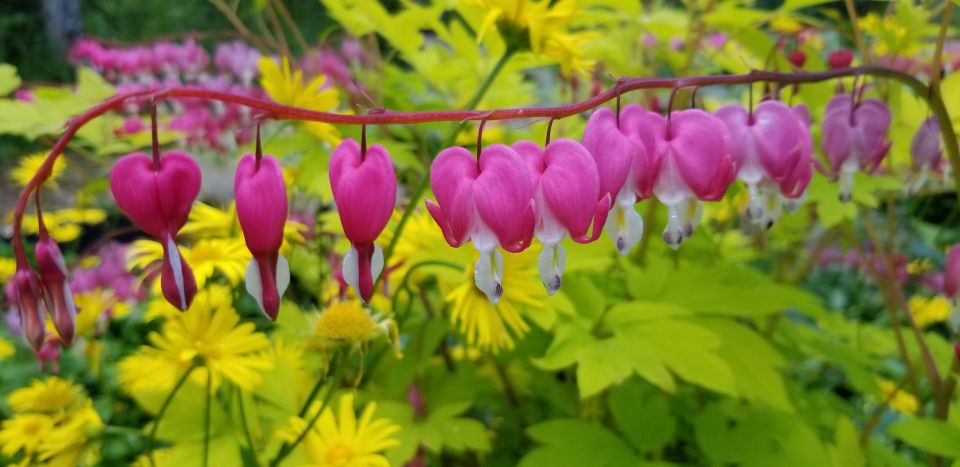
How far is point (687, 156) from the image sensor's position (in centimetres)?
77

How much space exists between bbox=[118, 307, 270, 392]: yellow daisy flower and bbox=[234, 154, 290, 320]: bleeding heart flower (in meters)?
0.37

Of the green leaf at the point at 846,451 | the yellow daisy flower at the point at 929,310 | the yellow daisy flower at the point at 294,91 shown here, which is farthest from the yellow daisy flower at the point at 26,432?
the yellow daisy flower at the point at 929,310

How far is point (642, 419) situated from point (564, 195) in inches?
24.2

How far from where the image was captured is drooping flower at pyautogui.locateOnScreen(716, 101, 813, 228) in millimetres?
834

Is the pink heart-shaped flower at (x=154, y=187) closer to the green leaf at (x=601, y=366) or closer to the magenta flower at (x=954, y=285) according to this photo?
the green leaf at (x=601, y=366)

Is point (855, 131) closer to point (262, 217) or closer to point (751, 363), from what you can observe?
point (751, 363)

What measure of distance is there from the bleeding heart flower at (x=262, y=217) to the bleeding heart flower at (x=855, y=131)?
0.77 m

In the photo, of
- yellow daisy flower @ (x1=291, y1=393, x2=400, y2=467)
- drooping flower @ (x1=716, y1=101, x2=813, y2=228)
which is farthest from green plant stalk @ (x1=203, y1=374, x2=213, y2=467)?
drooping flower @ (x1=716, y1=101, x2=813, y2=228)

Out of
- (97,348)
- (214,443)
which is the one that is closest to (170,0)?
(97,348)

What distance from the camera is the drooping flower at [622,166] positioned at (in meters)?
0.73

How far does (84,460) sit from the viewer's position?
111 cm

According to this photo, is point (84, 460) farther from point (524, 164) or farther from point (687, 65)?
point (687, 65)

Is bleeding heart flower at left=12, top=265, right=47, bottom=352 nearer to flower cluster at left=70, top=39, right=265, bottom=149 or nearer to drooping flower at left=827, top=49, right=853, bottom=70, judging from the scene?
flower cluster at left=70, top=39, right=265, bottom=149

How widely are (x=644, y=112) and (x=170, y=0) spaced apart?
8862 mm
